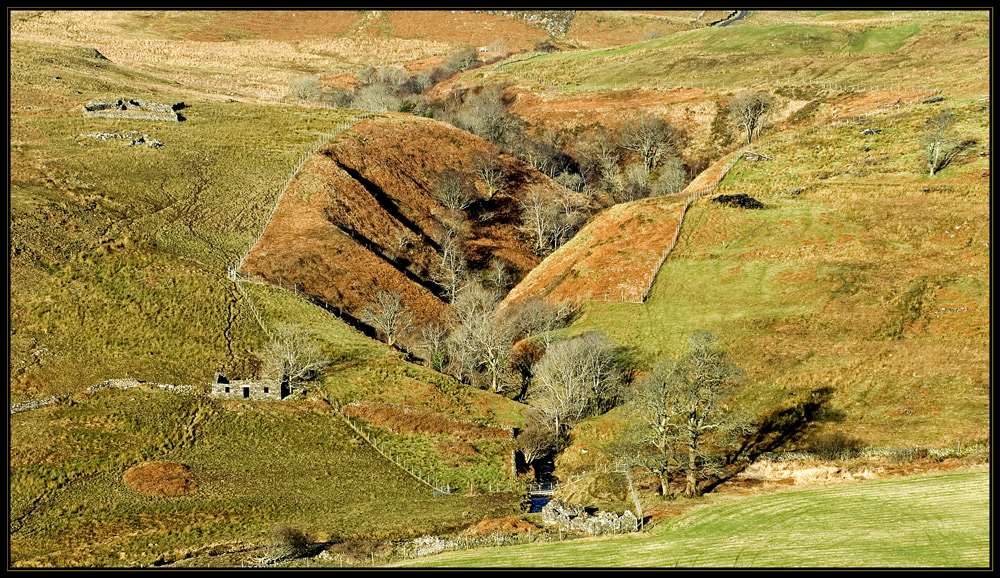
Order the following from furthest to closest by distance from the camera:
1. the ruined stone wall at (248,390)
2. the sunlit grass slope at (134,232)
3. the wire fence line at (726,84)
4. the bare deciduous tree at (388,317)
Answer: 1. the wire fence line at (726,84)
2. the bare deciduous tree at (388,317)
3. the sunlit grass slope at (134,232)
4. the ruined stone wall at (248,390)

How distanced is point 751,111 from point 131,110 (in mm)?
89962

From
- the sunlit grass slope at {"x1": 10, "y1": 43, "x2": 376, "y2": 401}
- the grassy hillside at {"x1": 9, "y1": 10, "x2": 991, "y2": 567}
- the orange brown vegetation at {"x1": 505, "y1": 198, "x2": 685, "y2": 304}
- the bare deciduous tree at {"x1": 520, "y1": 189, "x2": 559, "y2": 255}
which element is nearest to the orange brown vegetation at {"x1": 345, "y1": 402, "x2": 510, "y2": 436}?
the grassy hillside at {"x1": 9, "y1": 10, "x2": 991, "y2": 567}

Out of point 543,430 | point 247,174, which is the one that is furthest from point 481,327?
point 247,174

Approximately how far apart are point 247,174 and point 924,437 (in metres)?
78.4

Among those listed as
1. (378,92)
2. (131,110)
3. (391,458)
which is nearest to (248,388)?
(391,458)

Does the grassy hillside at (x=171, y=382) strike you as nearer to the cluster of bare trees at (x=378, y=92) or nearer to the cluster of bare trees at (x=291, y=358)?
the cluster of bare trees at (x=291, y=358)

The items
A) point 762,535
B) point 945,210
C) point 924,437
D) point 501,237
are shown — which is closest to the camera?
point 762,535

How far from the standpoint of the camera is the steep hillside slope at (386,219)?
90.7 metres

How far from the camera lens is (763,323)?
76625mm

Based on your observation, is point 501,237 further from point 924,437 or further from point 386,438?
point 924,437

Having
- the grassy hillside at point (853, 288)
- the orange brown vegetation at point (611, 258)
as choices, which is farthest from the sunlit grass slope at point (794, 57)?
the orange brown vegetation at point (611, 258)

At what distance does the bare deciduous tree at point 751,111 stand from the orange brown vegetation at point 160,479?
10404 cm

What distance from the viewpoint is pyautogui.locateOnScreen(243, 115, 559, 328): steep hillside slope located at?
90688mm

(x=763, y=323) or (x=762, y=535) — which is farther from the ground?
(x=763, y=323)
